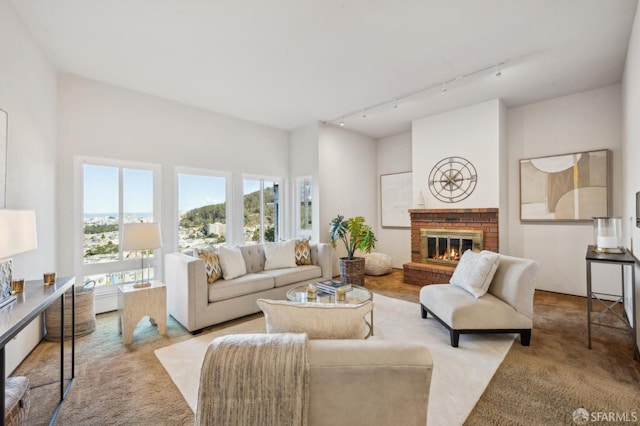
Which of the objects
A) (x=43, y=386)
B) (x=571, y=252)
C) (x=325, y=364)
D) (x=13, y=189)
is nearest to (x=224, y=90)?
(x=13, y=189)

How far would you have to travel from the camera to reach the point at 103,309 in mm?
3557

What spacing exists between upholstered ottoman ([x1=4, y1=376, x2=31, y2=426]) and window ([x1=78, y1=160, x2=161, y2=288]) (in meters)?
2.43

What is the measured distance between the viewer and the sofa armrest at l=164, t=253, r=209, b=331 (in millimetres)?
2869

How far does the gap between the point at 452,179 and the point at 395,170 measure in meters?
1.59

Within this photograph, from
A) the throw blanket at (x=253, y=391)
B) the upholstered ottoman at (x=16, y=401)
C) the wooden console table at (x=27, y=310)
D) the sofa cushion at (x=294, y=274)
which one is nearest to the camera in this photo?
the throw blanket at (x=253, y=391)

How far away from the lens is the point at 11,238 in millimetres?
1516

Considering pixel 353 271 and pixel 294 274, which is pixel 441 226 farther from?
pixel 294 274

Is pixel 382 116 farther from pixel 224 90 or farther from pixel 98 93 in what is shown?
pixel 98 93

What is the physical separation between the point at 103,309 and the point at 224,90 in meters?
3.23

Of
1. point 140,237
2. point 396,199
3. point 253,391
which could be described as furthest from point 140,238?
point 396,199

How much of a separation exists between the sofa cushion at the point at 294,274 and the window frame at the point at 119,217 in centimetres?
174

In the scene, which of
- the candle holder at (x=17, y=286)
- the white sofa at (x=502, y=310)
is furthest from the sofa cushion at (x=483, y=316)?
the candle holder at (x=17, y=286)

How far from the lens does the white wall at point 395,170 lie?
583cm

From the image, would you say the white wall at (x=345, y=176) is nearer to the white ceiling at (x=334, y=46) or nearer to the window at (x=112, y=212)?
the white ceiling at (x=334, y=46)
